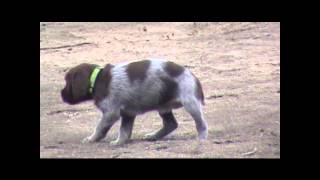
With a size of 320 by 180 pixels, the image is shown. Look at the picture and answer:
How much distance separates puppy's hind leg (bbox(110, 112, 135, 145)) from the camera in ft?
33.4

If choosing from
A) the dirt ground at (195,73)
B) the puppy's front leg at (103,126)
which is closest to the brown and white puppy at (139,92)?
the puppy's front leg at (103,126)

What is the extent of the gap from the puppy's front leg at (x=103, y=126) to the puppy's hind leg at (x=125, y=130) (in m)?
0.16

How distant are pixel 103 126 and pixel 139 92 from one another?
2.25ft

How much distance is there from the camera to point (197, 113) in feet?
33.4

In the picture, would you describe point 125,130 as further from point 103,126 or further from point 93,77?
point 93,77

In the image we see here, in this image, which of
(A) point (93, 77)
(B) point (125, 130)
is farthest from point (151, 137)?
(A) point (93, 77)

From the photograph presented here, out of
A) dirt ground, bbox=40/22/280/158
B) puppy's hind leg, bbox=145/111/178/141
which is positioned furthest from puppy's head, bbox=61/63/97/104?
puppy's hind leg, bbox=145/111/178/141

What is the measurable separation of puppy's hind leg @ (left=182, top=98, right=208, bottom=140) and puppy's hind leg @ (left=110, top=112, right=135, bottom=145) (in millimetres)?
810

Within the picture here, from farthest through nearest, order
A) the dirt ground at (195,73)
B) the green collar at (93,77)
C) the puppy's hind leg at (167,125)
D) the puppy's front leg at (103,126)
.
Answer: the puppy's hind leg at (167,125) < the green collar at (93,77) < the puppy's front leg at (103,126) < the dirt ground at (195,73)

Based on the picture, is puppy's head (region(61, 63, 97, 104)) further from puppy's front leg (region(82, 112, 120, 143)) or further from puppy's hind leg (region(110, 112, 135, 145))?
puppy's hind leg (region(110, 112, 135, 145))

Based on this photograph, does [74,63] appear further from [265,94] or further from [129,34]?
[265,94]

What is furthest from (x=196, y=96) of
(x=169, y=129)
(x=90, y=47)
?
(x=90, y=47)

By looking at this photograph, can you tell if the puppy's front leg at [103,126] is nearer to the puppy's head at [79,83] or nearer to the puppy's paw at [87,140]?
the puppy's paw at [87,140]

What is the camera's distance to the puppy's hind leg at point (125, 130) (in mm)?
10188
